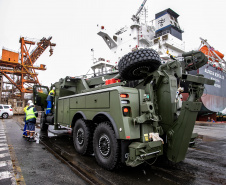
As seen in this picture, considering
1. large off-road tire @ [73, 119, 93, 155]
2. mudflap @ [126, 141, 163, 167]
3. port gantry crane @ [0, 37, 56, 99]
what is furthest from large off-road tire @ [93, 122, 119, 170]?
port gantry crane @ [0, 37, 56, 99]

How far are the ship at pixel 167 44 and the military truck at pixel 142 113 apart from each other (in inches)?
525

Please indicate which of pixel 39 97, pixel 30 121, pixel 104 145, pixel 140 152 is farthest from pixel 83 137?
pixel 39 97

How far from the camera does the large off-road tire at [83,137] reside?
405 cm

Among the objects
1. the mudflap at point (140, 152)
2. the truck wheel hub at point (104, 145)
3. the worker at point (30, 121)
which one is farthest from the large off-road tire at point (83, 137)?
the worker at point (30, 121)

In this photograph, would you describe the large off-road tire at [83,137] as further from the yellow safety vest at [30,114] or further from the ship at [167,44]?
the ship at [167,44]

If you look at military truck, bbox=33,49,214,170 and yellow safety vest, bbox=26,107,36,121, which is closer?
military truck, bbox=33,49,214,170

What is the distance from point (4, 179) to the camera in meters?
2.86

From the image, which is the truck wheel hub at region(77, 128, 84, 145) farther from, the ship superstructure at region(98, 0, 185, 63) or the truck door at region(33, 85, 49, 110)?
the ship superstructure at region(98, 0, 185, 63)

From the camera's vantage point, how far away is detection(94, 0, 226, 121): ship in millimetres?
16816

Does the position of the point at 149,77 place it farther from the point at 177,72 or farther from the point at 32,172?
the point at 32,172

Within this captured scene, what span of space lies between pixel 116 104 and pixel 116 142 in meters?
0.74

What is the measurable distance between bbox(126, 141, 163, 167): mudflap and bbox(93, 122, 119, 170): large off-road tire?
318 millimetres

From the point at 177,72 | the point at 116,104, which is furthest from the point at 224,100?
the point at 116,104

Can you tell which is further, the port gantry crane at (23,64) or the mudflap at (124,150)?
the port gantry crane at (23,64)
